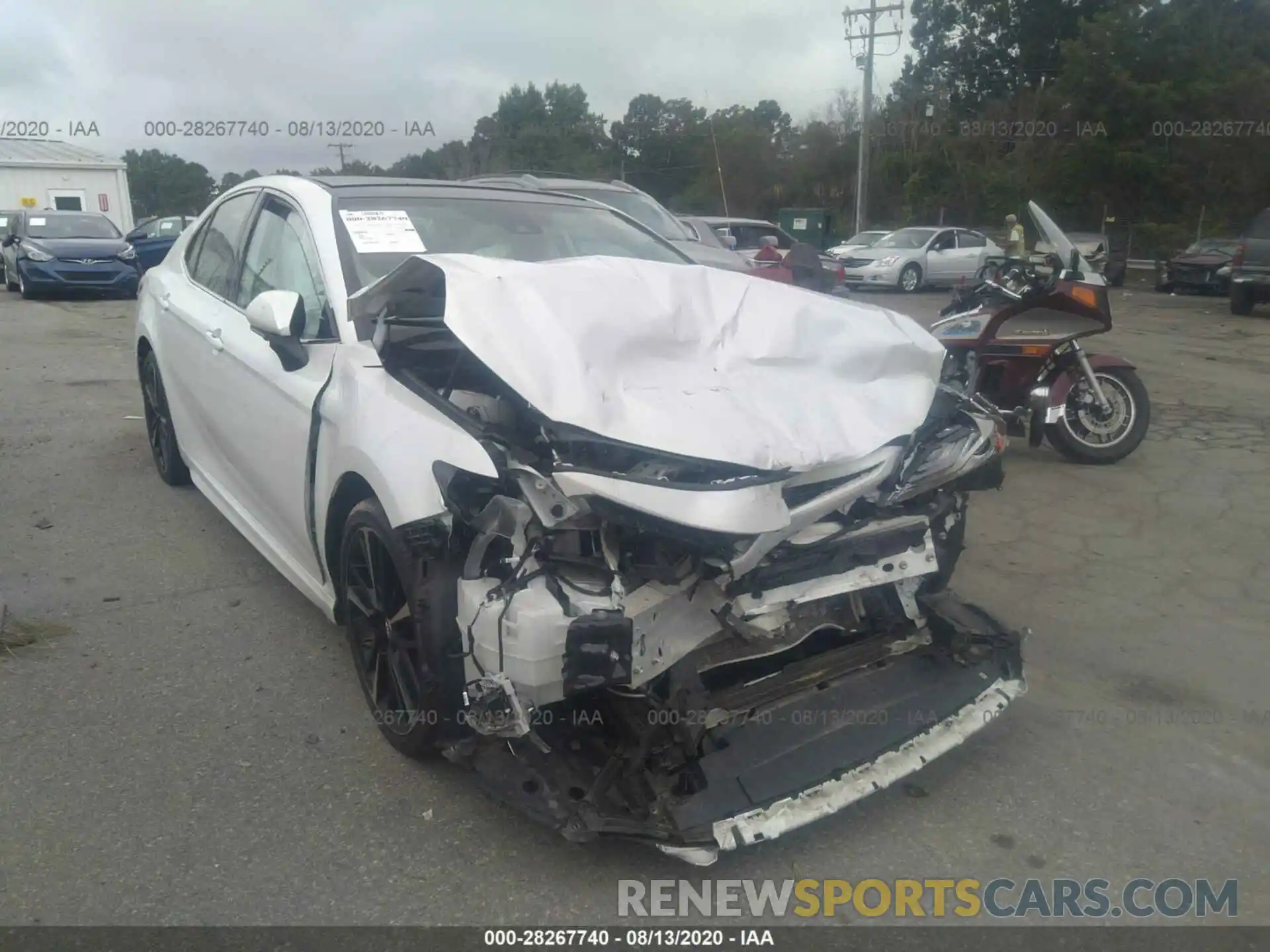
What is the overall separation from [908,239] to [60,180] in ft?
102

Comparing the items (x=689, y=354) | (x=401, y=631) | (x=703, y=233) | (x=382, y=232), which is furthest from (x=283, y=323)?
(x=703, y=233)

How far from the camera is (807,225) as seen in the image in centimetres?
2988

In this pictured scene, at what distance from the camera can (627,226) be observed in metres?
4.62

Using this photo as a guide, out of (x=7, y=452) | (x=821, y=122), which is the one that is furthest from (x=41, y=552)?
(x=821, y=122)

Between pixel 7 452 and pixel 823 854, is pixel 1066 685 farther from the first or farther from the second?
pixel 7 452

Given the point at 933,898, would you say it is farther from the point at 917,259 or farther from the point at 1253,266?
the point at 917,259

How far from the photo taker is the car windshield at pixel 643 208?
9953mm

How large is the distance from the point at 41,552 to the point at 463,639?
125 inches

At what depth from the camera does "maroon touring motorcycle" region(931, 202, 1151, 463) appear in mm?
6375

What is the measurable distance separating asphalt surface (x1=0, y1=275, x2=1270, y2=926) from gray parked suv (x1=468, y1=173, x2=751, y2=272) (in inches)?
183

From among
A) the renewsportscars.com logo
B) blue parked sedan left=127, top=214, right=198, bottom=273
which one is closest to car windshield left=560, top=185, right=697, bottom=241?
the renewsportscars.com logo

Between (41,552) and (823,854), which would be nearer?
(823,854)

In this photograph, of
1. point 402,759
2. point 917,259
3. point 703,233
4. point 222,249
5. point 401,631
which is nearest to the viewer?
point 401,631

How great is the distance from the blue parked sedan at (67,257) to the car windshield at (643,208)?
8998 millimetres
